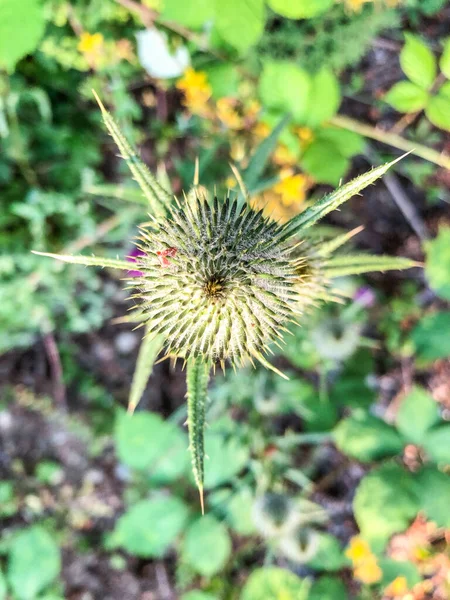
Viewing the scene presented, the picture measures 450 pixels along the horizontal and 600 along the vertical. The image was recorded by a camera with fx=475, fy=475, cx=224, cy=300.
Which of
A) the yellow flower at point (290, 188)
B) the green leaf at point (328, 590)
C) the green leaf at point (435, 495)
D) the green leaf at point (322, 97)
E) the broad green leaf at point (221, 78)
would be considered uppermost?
the broad green leaf at point (221, 78)

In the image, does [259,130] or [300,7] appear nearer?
[300,7]

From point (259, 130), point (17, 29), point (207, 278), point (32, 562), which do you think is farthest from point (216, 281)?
point (32, 562)

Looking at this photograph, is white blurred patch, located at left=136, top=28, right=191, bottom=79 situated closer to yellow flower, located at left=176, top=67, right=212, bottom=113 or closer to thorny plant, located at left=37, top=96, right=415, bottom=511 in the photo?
yellow flower, located at left=176, top=67, right=212, bottom=113

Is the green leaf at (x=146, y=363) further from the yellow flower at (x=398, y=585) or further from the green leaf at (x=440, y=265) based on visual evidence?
the yellow flower at (x=398, y=585)

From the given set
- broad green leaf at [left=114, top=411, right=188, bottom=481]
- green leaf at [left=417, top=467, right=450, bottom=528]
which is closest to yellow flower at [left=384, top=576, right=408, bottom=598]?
green leaf at [left=417, top=467, right=450, bottom=528]

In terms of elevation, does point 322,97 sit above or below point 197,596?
above

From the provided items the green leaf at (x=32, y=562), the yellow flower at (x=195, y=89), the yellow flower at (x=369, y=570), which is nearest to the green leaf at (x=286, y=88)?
the yellow flower at (x=195, y=89)

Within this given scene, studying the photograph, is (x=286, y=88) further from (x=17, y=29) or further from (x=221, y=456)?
(x=221, y=456)
